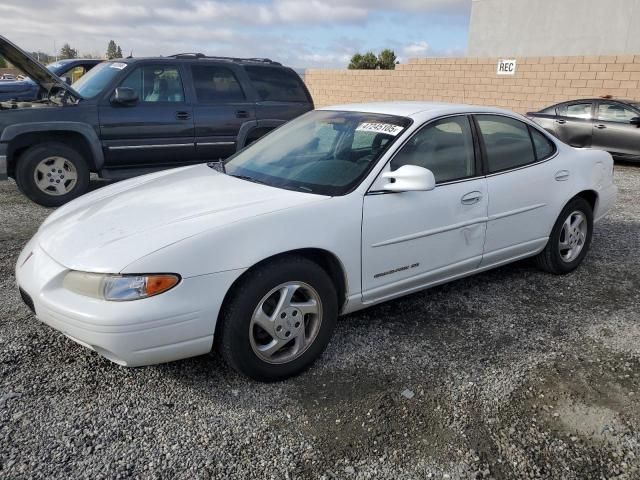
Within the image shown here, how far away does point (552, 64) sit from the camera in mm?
14508

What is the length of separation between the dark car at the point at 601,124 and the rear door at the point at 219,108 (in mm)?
5811

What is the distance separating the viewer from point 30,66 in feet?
21.3

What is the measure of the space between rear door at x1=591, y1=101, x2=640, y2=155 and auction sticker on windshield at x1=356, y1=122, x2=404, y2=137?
350 inches

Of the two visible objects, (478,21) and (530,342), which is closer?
(530,342)

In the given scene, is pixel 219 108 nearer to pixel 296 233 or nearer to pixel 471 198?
pixel 471 198

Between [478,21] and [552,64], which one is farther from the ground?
[478,21]

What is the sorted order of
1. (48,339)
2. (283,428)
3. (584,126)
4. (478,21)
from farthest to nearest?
(478,21) < (584,126) < (48,339) < (283,428)

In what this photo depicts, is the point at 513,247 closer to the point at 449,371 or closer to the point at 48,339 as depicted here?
the point at 449,371

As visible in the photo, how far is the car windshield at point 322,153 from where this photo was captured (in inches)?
132

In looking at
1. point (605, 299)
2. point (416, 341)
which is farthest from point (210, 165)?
point (605, 299)

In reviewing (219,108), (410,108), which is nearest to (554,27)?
(219,108)

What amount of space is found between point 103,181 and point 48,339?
5.31 m

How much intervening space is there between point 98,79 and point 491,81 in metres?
11.9

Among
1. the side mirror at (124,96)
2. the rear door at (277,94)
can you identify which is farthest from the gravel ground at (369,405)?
the rear door at (277,94)
